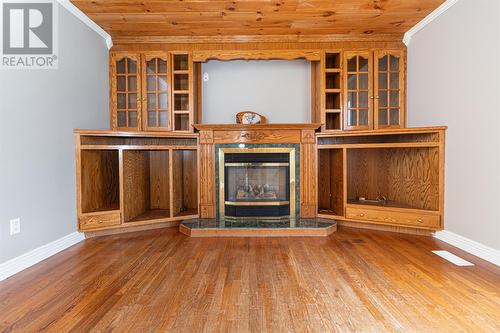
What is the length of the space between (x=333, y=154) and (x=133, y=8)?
9.23 ft

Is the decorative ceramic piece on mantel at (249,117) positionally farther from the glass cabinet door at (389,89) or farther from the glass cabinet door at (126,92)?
the glass cabinet door at (389,89)

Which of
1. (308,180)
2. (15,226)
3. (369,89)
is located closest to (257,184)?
(308,180)

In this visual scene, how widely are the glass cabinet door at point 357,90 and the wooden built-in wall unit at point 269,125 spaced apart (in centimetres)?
1

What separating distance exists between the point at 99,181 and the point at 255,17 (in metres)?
2.51

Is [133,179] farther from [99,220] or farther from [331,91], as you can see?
[331,91]

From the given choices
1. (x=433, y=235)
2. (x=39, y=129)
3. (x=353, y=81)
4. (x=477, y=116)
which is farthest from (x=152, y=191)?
(x=477, y=116)

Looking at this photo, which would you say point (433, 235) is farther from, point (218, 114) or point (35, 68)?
point (35, 68)

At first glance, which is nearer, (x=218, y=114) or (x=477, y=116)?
(x=477, y=116)

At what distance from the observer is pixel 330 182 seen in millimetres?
4020

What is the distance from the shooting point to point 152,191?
4082mm

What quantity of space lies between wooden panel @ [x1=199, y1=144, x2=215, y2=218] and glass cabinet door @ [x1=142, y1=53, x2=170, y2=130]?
589 mm

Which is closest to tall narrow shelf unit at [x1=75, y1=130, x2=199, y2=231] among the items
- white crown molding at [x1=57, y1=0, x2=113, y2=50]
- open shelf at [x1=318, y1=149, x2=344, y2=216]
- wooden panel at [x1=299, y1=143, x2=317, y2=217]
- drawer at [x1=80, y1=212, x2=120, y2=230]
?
drawer at [x1=80, y1=212, x2=120, y2=230]

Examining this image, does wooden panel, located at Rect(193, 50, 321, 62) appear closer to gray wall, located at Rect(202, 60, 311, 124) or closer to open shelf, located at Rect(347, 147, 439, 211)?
gray wall, located at Rect(202, 60, 311, 124)

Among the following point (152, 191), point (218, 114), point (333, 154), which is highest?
point (218, 114)
